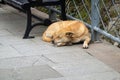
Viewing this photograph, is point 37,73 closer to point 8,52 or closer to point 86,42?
point 8,52

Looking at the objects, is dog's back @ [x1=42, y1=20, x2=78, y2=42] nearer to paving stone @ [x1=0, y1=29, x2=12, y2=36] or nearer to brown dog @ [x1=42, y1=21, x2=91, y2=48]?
brown dog @ [x1=42, y1=21, x2=91, y2=48]

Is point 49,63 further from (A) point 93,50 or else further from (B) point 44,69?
(A) point 93,50

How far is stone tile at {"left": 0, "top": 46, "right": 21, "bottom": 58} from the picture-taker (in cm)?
604

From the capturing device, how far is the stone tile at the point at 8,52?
19.8 ft

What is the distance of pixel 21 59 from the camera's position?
585 cm

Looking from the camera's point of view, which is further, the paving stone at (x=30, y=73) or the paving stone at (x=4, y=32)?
the paving stone at (x=4, y=32)

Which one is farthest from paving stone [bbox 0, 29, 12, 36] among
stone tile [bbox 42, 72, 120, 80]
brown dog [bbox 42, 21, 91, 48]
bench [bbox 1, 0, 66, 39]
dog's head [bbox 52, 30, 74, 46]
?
stone tile [bbox 42, 72, 120, 80]

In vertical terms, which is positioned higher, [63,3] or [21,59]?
[63,3]

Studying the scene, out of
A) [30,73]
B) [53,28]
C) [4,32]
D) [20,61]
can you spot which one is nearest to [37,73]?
[30,73]

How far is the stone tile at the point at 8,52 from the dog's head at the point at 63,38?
706mm

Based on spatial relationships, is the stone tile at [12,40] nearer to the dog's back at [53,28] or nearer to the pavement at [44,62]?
the pavement at [44,62]

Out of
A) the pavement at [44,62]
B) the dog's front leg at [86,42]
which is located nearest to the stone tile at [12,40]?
the pavement at [44,62]

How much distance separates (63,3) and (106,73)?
233 cm

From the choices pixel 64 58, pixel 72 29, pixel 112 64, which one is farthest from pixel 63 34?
pixel 112 64
